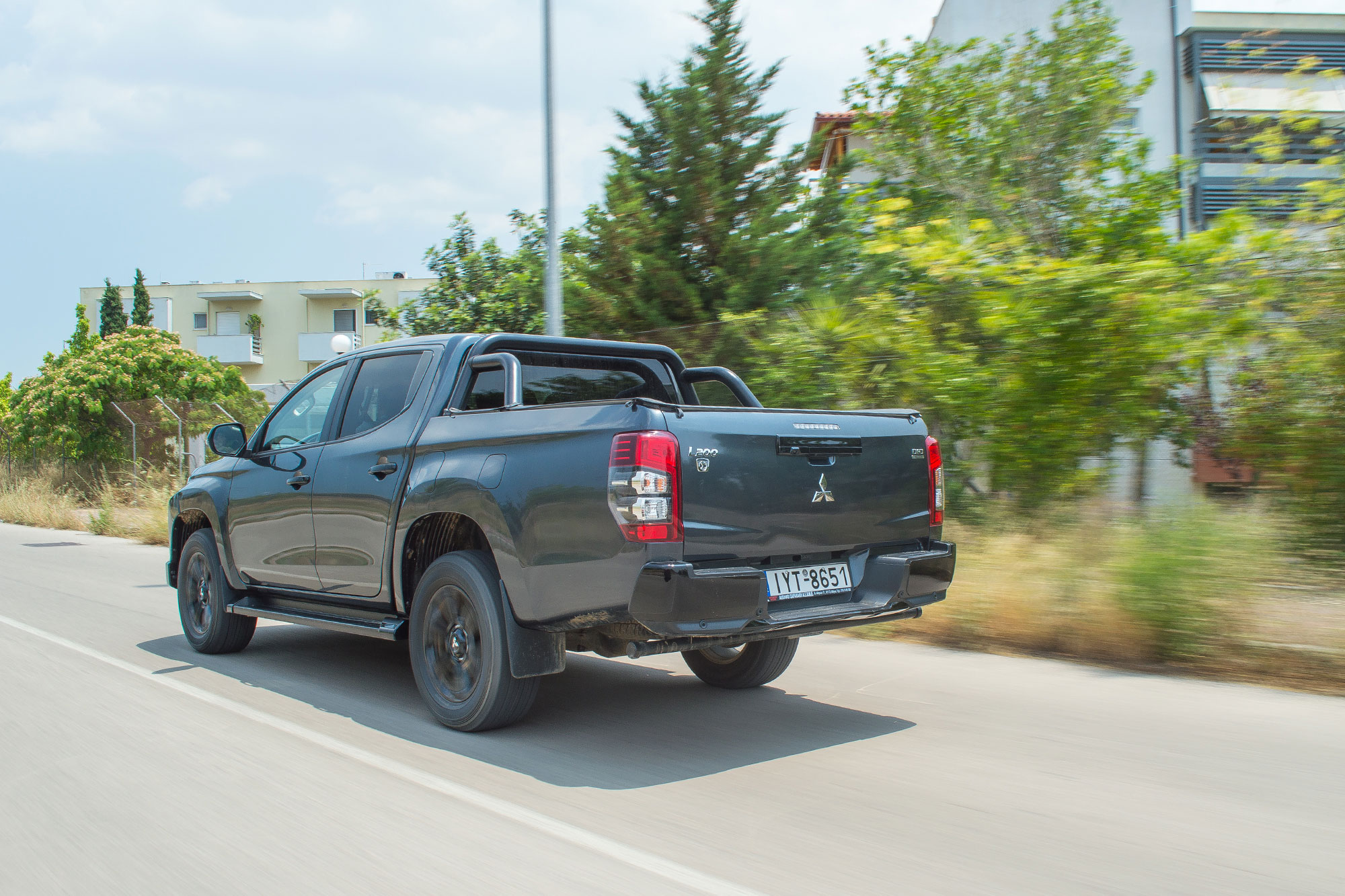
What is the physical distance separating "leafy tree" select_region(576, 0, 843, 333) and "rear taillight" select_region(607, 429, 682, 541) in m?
8.54

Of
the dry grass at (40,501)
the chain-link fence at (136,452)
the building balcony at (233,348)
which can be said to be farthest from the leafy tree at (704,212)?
the building balcony at (233,348)

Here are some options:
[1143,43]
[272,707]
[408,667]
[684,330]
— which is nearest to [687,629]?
[272,707]

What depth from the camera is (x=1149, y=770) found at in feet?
13.9

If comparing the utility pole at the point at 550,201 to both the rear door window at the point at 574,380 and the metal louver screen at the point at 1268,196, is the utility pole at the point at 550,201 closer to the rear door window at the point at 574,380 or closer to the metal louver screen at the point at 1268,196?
the rear door window at the point at 574,380

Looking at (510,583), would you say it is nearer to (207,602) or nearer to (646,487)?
(646,487)

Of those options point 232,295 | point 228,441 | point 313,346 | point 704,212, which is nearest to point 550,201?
point 704,212

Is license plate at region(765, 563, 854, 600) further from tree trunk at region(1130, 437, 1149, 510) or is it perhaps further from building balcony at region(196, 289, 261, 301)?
building balcony at region(196, 289, 261, 301)

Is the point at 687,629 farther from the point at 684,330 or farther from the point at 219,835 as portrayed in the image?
the point at 684,330

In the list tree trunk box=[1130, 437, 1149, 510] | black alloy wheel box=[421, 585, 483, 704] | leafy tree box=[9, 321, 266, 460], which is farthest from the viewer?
leafy tree box=[9, 321, 266, 460]

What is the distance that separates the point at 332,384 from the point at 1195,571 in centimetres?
526

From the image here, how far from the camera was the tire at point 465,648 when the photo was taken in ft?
15.1

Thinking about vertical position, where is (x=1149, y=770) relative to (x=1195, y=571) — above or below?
below

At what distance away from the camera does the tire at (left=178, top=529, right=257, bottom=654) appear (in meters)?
6.82

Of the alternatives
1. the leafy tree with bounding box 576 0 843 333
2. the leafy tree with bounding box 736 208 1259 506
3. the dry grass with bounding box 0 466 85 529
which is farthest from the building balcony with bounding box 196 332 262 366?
the leafy tree with bounding box 736 208 1259 506
